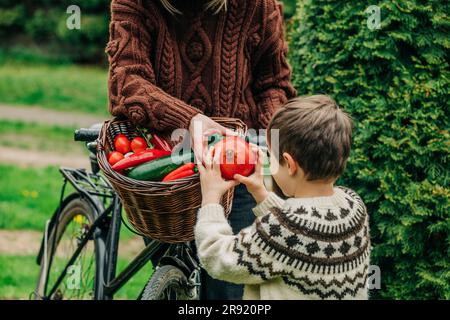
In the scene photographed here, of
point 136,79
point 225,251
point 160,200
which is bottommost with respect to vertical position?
point 225,251

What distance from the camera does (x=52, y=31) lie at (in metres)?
20.5

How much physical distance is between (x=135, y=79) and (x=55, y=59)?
18.3 metres

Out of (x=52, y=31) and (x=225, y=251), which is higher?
(x=52, y=31)

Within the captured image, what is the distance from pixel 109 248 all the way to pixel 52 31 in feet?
60.0

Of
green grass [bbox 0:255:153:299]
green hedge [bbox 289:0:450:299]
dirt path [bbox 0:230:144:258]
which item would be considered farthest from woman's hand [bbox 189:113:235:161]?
dirt path [bbox 0:230:144:258]

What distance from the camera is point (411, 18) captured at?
3.40m

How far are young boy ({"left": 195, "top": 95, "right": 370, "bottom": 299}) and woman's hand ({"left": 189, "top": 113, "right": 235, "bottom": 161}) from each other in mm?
96

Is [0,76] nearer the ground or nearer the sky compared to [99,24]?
nearer the ground

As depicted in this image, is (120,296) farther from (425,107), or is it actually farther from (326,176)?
(326,176)

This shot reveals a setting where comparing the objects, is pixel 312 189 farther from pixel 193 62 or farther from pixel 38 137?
pixel 38 137

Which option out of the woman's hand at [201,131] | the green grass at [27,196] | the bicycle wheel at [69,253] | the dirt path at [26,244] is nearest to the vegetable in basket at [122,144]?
the woman's hand at [201,131]

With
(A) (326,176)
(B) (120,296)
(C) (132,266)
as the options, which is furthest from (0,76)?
(A) (326,176)

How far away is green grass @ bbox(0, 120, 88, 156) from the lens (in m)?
9.99

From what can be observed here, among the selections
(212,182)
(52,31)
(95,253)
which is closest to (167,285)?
(95,253)
